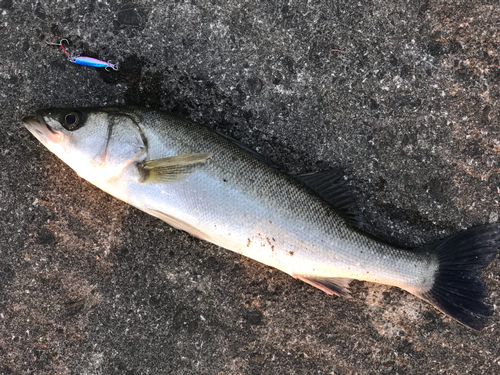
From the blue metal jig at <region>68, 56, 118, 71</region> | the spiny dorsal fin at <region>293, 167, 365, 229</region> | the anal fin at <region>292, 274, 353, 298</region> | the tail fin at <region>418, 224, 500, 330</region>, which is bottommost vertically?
the anal fin at <region>292, 274, 353, 298</region>

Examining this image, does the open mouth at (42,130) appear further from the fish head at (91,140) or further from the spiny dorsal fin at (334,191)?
the spiny dorsal fin at (334,191)

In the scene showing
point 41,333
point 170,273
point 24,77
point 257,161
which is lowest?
point 41,333

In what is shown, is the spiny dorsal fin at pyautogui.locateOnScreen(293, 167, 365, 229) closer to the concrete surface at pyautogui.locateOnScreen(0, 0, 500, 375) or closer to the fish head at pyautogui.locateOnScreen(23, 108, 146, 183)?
the concrete surface at pyautogui.locateOnScreen(0, 0, 500, 375)

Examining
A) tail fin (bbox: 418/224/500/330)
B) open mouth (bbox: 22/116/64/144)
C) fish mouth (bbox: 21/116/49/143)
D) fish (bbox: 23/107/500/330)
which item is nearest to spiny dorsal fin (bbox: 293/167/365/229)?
fish (bbox: 23/107/500/330)

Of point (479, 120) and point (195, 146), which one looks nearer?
point (195, 146)

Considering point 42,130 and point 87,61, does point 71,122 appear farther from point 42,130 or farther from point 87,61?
point 87,61

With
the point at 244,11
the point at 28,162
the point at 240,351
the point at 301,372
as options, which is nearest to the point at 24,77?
the point at 28,162

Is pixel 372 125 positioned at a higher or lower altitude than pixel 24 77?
higher

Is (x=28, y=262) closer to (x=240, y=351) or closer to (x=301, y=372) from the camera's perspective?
(x=240, y=351)
